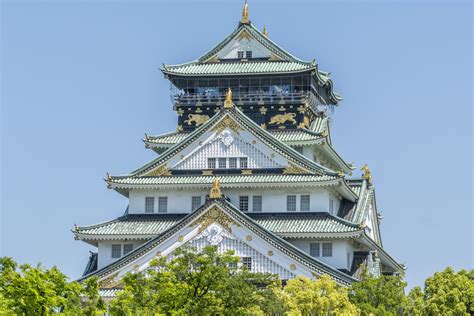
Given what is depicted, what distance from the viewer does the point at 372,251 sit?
84500 mm

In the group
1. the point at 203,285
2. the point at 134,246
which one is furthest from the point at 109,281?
the point at 203,285

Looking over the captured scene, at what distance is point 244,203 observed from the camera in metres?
84.7

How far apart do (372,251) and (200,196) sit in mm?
11433

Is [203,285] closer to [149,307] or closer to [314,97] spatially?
[149,307]

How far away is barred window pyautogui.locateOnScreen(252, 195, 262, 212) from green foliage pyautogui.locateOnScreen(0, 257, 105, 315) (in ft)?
81.5

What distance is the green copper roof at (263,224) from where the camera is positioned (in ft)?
266

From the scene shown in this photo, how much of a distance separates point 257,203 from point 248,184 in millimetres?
1718

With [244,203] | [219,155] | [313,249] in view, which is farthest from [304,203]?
[219,155]

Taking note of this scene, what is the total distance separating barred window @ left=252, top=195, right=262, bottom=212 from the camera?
8438cm

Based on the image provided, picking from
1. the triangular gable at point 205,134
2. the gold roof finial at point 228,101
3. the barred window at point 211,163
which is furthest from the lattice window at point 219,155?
the gold roof finial at point 228,101

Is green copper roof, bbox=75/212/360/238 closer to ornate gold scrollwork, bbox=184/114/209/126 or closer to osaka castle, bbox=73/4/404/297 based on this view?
osaka castle, bbox=73/4/404/297

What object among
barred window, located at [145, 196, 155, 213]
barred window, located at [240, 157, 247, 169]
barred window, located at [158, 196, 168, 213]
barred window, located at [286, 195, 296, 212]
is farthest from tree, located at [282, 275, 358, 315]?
barred window, located at [145, 196, 155, 213]

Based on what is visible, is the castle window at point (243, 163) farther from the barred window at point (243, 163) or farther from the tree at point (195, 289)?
the tree at point (195, 289)

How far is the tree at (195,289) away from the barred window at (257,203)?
1691 cm
